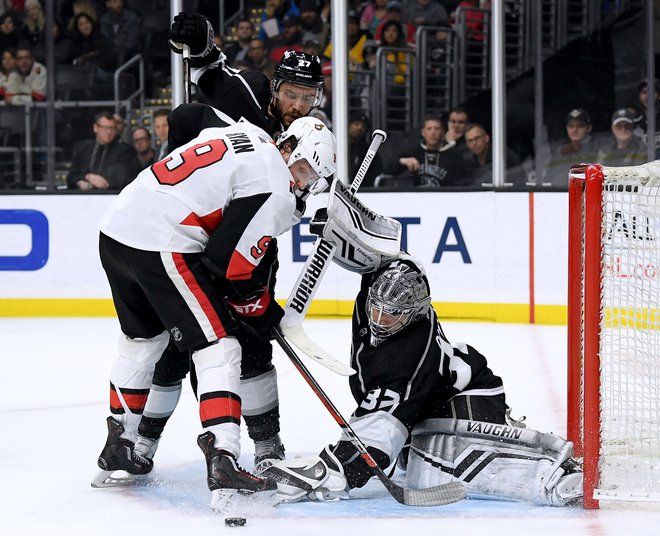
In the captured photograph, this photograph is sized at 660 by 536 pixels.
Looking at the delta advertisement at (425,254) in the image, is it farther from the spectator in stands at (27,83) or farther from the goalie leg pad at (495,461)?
the goalie leg pad at (495,461)

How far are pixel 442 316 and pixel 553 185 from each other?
2.84 ft

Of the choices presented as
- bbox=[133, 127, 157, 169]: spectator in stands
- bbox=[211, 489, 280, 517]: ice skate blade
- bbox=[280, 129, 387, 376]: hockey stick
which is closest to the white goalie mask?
bbox=[280, 129, 387, 376]: hockey stick

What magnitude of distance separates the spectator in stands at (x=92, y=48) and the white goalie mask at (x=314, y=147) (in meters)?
4.39

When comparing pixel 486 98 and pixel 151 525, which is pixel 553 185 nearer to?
pixel 486 98

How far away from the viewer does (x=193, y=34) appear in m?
3.54

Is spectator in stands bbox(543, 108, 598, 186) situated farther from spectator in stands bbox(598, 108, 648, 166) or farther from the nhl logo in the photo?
the nhl logo

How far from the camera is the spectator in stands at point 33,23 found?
7156 millimetres

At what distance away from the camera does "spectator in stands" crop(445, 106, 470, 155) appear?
6.65 metres

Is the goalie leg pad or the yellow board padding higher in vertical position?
the yellow board padding

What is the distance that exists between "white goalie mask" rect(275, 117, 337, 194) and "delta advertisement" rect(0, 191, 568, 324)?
3344mm

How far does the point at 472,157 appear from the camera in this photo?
6590 mm

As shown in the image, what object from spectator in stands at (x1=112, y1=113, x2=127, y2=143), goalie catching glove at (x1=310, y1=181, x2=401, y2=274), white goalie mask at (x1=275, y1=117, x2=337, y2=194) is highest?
spectator in stands at (x1=112, y1=113, x2=127, y2=143)

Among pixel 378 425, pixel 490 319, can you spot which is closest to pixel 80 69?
pixel 490 319

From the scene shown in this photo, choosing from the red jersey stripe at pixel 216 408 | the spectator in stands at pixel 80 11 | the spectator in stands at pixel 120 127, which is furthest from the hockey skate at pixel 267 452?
the spectator in stands at pixel 80 11
